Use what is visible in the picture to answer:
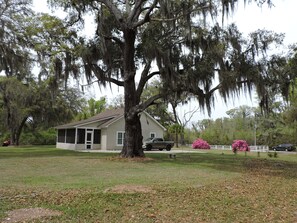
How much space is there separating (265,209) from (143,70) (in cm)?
1281

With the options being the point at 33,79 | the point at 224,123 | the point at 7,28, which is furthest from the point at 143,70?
the point at 224,123

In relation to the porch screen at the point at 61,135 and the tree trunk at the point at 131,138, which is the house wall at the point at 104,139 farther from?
the tree trunk at the point at 131,138

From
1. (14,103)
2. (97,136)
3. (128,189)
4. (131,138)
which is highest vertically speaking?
(14,103)

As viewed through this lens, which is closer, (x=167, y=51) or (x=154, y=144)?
(x=167, y=51)

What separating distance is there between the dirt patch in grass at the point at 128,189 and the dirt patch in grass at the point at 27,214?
192cm

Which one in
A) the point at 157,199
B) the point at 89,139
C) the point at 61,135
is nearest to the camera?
the point at 157,199

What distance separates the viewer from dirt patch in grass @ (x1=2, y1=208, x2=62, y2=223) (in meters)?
5.24

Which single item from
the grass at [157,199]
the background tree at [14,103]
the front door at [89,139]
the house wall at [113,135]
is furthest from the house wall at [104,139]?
the grass at [157,199]

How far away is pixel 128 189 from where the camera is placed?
25.3 ft

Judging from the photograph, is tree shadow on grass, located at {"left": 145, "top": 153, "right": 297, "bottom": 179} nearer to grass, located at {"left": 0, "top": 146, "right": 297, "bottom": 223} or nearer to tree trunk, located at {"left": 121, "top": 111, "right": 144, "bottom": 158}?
tree trunk, located at {"left": 121, "top": 111, "right": 144, "bottom": 158}

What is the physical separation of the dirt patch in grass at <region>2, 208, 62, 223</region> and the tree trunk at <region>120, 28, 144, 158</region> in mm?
10832

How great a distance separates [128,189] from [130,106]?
378 inches

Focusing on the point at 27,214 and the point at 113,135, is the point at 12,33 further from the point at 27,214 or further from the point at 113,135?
the point at 27,214

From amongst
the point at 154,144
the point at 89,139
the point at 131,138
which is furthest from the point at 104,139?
the point at 131,138
